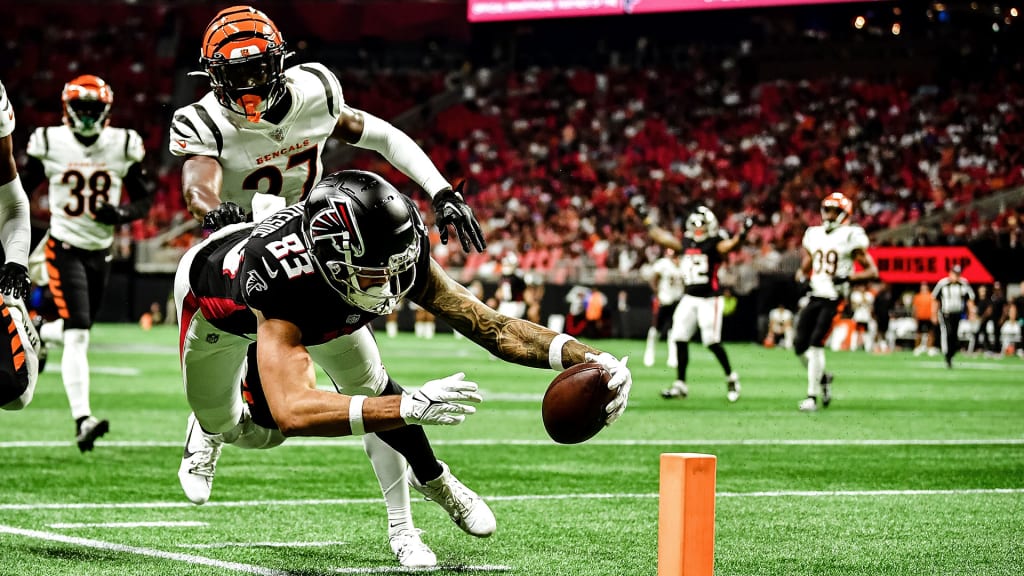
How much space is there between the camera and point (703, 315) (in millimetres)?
12461

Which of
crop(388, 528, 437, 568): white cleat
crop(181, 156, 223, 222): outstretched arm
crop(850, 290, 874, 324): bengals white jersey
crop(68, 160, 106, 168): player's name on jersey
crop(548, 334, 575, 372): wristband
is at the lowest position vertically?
crop(388, 528, 437, 568): white cleat

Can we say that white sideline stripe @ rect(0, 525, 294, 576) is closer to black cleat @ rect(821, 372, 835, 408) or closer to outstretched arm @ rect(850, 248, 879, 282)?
black cleat @ rect(821, 372, 835, 408)

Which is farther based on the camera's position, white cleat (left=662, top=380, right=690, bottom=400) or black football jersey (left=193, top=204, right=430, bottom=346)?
white cleat (left=662, top=380, right=690, bottom=400)

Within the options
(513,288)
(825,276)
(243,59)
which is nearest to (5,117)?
(243,59)

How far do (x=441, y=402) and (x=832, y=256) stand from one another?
8.84 meters

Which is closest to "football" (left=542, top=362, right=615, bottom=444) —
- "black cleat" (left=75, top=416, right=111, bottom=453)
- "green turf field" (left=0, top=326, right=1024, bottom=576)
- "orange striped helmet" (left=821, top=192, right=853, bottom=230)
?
"green turf field" (left=0, top=326, right=1024, bottom=576)

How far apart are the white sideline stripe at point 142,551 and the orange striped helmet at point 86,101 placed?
10.8 feet

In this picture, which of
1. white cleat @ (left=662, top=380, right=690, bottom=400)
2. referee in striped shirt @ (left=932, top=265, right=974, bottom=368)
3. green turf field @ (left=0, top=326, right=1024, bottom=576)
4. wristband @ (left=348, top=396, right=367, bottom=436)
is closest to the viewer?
wristband @ (left=348, top=396, right=367, bottom=436)

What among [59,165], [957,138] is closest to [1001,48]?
[957,138]

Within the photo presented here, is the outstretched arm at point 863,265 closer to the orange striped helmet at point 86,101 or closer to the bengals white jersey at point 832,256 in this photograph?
the bengals white jersey at point 832,256

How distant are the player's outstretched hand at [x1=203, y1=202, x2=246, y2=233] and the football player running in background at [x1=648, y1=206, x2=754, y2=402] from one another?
26.1 feet

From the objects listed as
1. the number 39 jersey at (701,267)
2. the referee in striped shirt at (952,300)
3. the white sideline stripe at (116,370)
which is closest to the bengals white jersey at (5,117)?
the number 39 jersey at (701,267)

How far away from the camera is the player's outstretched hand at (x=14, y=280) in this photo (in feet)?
16.3

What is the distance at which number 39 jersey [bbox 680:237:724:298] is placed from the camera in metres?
12.5
